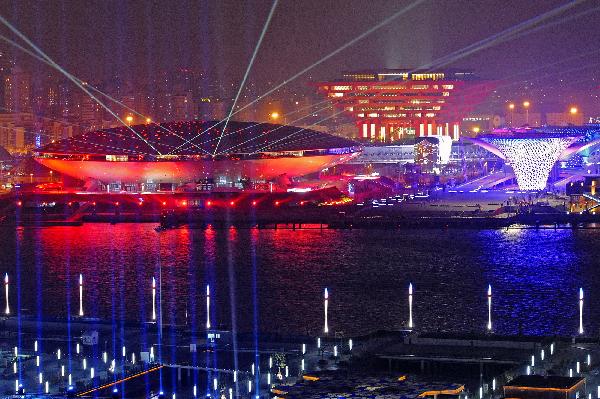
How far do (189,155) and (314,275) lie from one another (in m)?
14.8

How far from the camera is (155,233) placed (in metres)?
29.7

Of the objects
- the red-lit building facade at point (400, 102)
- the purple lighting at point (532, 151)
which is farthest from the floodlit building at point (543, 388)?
the red-lit building facade at point (400, 102)

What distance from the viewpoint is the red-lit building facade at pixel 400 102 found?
2766 inches

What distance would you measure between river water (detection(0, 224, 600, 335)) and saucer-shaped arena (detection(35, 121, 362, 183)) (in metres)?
5.21

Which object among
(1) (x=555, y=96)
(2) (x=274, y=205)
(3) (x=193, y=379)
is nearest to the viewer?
(3) (x=193, y=379)

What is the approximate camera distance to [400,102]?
70500 mm

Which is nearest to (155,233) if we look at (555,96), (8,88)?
(8,88)

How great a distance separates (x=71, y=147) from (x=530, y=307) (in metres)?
21.0

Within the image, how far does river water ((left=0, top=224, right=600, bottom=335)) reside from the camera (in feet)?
55.9

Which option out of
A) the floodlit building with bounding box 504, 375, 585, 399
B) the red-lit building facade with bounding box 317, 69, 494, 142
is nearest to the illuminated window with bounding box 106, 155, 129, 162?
the floodlit building with bounding box 504, 375, 585, 399

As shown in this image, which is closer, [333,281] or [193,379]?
[193,379]

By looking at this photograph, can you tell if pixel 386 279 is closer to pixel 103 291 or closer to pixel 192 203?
pixel 103 291

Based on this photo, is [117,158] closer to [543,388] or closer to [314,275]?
[314,275]

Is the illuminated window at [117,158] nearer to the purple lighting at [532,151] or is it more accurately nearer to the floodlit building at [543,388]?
the purple lighting at [532,151]
